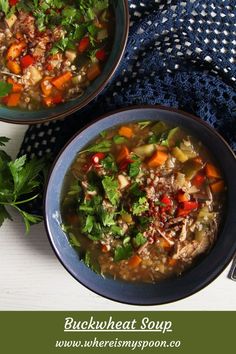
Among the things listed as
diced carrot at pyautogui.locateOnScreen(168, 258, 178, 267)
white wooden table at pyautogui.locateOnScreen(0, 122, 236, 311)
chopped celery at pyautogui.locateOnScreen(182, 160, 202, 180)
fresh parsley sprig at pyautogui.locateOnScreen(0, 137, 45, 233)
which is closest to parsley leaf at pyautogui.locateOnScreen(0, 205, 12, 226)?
fresh parsley sprig at pyautogui.locateOnScreen(0, 137, 45, 233)

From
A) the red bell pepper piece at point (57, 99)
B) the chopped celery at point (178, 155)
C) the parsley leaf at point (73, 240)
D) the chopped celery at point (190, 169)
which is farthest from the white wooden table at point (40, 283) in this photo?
the chopped celery at point (178, 155)

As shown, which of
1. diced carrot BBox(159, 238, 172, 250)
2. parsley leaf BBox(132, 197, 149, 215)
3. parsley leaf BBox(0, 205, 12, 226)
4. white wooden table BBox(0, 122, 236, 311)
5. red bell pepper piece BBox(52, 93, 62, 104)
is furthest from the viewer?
white wooden table BBox(0, 122, 236, 311)

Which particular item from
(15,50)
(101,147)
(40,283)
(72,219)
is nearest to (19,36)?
(15,50)

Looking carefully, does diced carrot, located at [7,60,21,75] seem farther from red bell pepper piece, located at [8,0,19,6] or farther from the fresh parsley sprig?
the fresh parsley sprig

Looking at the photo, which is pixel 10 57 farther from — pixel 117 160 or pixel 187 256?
pixel 187 256

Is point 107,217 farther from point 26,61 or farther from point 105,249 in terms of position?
point 26,61

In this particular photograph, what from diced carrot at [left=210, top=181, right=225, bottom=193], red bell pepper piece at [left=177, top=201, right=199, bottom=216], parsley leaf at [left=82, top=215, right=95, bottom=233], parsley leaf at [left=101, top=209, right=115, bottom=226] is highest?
diced carrot at [left=210, top=181, right=225, bottom=193]

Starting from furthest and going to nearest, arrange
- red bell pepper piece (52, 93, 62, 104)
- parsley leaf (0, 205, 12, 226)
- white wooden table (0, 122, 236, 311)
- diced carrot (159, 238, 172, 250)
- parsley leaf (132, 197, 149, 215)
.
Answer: white wooden table (0, 122, 236, 311), parsley leaf (0, 205, 12, 226), red bell pepper piece (52, 93, 62, 104), diced carrot (159, 238, 172, 250), parsley leaf (132, 197, 149, 215)
